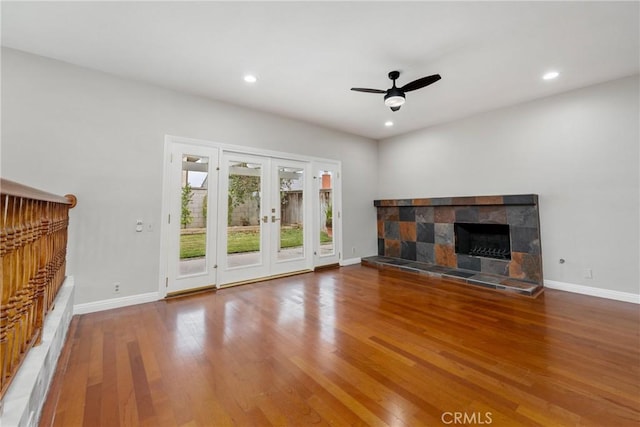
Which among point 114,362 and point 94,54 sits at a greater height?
point 94,54

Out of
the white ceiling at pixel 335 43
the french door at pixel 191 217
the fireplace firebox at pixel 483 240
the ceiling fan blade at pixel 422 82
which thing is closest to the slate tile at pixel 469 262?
the fireplace firebox at pixel 483 240

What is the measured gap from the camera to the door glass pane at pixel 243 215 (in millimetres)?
4156

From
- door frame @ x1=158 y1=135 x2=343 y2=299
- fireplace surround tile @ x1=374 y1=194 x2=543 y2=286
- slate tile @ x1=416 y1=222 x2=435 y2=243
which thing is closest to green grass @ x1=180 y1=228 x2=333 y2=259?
door frame @ x1=158 y1=135 x2=343 y2=299

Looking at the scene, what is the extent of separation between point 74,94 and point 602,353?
581 cm

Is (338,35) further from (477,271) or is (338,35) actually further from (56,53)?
(477,271)

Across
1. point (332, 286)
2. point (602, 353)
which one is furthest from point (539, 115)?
point (332, 286)

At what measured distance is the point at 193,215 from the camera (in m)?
3.76

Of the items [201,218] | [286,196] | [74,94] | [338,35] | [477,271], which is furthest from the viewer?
[286,196]

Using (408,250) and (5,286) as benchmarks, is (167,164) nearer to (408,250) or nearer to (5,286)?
(5,286)

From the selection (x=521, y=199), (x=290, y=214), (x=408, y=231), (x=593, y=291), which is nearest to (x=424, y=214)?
(x=408, y=231)

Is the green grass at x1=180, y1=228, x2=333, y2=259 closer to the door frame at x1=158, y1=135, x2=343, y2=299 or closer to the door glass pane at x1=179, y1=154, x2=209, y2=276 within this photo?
the door glass pane at x1=179, y1=154, x2=209, y2=276

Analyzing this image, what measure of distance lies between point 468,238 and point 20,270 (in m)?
5.65

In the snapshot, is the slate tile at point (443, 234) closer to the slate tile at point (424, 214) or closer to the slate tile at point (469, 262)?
the slate tile at point (424, 214)

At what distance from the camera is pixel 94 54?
2.84 m
